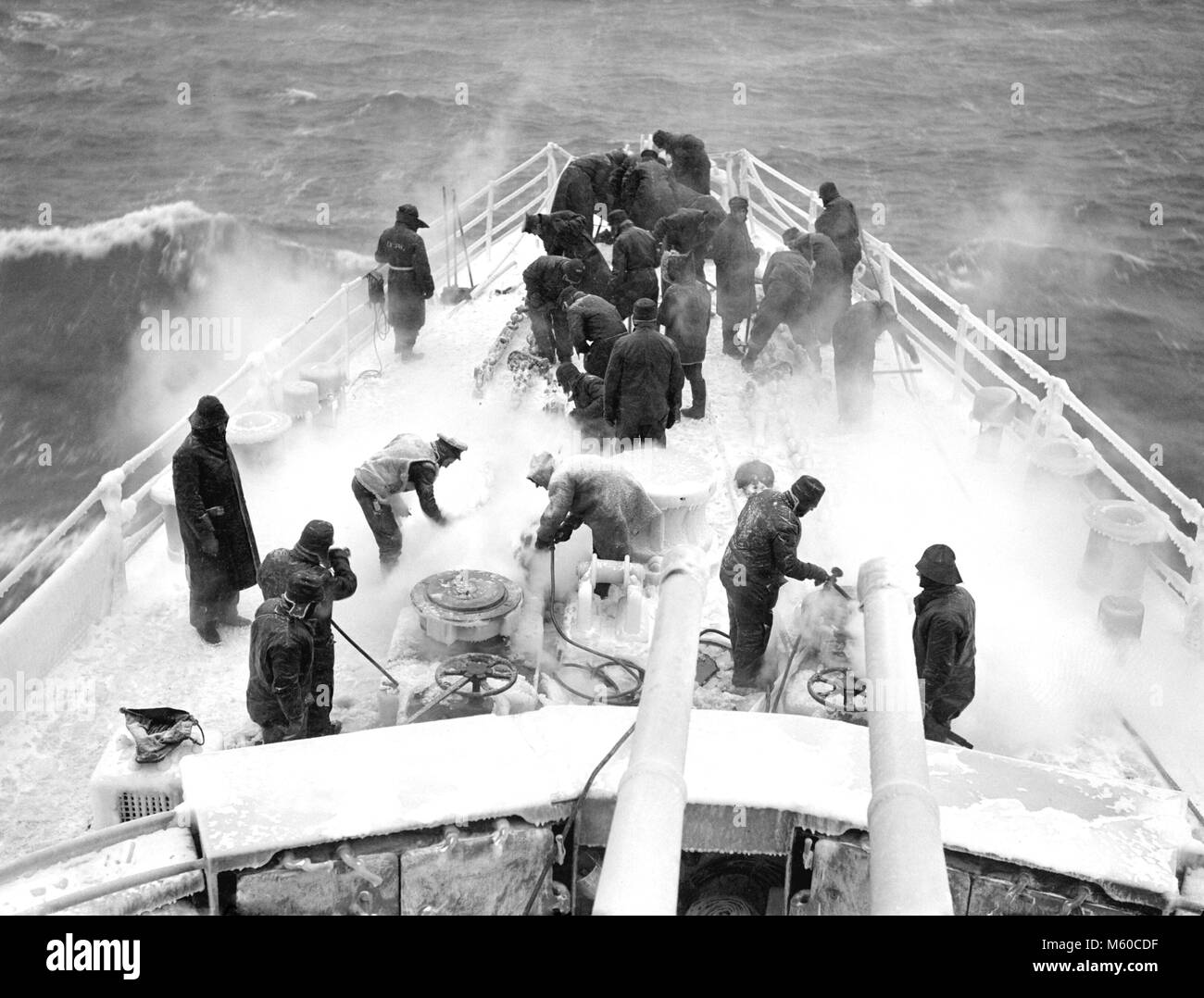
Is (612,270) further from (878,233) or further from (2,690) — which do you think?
(878,233)

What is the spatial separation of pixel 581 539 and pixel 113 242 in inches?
1009

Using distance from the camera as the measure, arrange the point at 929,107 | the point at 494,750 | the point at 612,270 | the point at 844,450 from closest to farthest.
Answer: the point at 494,750 < the point at 844,450 < the point at 612,270 < the point at 929,107

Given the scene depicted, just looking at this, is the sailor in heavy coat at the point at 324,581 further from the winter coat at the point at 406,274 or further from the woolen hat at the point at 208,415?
the winter coat at the point at 406,274

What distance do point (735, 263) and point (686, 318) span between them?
1.68 metres

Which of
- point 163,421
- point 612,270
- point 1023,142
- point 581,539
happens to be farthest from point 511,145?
point 581,539

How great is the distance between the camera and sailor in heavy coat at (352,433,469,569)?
9477 millimetres

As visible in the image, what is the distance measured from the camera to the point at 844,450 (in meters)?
12.1

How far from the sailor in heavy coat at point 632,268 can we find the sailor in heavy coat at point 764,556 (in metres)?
4.52

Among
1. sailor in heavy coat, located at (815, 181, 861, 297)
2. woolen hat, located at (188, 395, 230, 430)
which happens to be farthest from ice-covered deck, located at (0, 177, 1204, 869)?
woolen hat, located at (188, 395, 230, 430)

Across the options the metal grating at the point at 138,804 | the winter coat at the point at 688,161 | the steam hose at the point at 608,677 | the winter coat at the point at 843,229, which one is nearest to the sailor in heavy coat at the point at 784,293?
the winter coat at the point at 843,229

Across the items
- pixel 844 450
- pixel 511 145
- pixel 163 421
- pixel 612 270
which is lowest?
pixel 163 421

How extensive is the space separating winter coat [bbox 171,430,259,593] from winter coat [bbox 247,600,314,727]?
178 centimetres

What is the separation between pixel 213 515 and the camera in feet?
29.6

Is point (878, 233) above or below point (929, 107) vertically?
below
